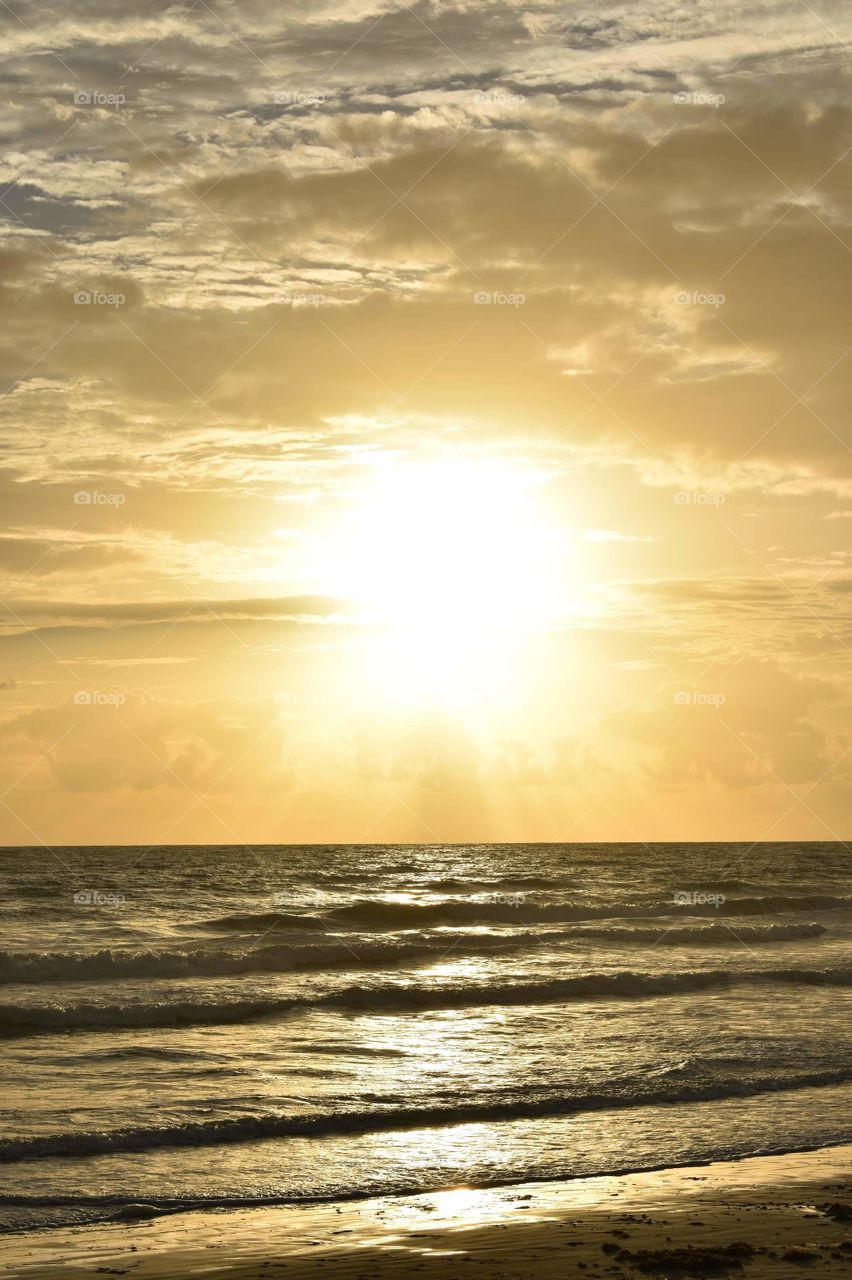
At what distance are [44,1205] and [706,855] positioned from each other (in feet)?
405

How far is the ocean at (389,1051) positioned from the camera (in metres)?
14.5

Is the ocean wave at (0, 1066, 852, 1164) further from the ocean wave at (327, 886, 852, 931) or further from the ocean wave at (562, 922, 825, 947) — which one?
the ocean wave at (327, 886, 852, 931)

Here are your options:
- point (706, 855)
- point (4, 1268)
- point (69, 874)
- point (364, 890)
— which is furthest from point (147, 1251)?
point (706, 855)

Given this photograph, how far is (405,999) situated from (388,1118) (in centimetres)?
1283

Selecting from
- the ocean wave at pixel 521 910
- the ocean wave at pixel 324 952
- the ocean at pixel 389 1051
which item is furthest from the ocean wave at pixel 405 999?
the ocean wave at pixel 521 910

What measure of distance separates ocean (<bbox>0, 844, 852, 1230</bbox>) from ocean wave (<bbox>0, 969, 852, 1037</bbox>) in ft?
0.36

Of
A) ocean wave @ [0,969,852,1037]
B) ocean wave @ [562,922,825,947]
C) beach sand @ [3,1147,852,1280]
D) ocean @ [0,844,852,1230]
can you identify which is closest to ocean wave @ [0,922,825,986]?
ocean wave @ [562,922,825,947]

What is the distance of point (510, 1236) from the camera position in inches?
456

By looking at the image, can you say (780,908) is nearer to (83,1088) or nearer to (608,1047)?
(608,1047)

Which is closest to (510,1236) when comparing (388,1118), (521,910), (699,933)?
(388,1118)

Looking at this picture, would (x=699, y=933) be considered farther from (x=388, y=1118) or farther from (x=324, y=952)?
(x=388, y=1118)

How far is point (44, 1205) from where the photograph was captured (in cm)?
1276

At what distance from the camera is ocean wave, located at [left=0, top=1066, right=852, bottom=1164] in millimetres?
15109

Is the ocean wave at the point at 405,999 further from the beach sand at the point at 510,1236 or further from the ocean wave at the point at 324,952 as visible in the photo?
the beach sand at the point at 510,1236
